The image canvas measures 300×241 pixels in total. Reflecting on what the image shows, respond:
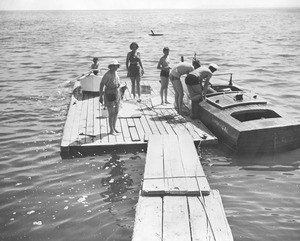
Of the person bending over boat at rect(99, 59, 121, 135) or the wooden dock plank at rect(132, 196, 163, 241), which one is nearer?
the wooden dock plank at rect(132, 196, 163, 241)

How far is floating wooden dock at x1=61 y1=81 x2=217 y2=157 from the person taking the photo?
898cm

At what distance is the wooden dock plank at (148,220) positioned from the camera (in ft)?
15.0

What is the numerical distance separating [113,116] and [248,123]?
3507 millimetres

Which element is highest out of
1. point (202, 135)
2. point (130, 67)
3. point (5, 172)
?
point (130, 67)

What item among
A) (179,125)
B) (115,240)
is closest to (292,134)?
(179,125)

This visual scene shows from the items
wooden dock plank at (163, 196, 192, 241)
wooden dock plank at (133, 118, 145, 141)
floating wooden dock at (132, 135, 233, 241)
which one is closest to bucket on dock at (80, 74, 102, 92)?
wooden dock plank at (133, 118, 145, 141)

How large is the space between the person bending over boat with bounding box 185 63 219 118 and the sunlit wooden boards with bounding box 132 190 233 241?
540 cm

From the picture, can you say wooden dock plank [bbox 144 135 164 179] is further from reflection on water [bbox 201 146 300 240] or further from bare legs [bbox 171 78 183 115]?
bare legs [bbox 171 78 183 115]

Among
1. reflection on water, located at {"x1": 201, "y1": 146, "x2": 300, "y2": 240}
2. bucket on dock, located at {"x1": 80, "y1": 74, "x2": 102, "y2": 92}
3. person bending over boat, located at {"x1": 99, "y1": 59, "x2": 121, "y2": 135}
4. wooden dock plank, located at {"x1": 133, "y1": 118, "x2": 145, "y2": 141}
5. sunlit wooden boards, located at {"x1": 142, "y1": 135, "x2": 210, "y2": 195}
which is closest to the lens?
sunlit wooden boards, located at {"x1": 142, "y1": 135, "x2": 210, "y2": 195}

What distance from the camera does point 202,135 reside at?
9.45 metres

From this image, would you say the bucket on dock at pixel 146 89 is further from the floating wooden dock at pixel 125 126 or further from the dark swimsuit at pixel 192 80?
the dark swimsuit at pixel 192 80

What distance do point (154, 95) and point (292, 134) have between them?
6246 millimetres

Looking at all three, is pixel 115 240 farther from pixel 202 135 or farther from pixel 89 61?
pixel 89 61

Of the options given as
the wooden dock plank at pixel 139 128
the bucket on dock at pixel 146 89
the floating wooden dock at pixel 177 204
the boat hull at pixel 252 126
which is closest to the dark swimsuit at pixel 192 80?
the boat hull at pixel 252 126
